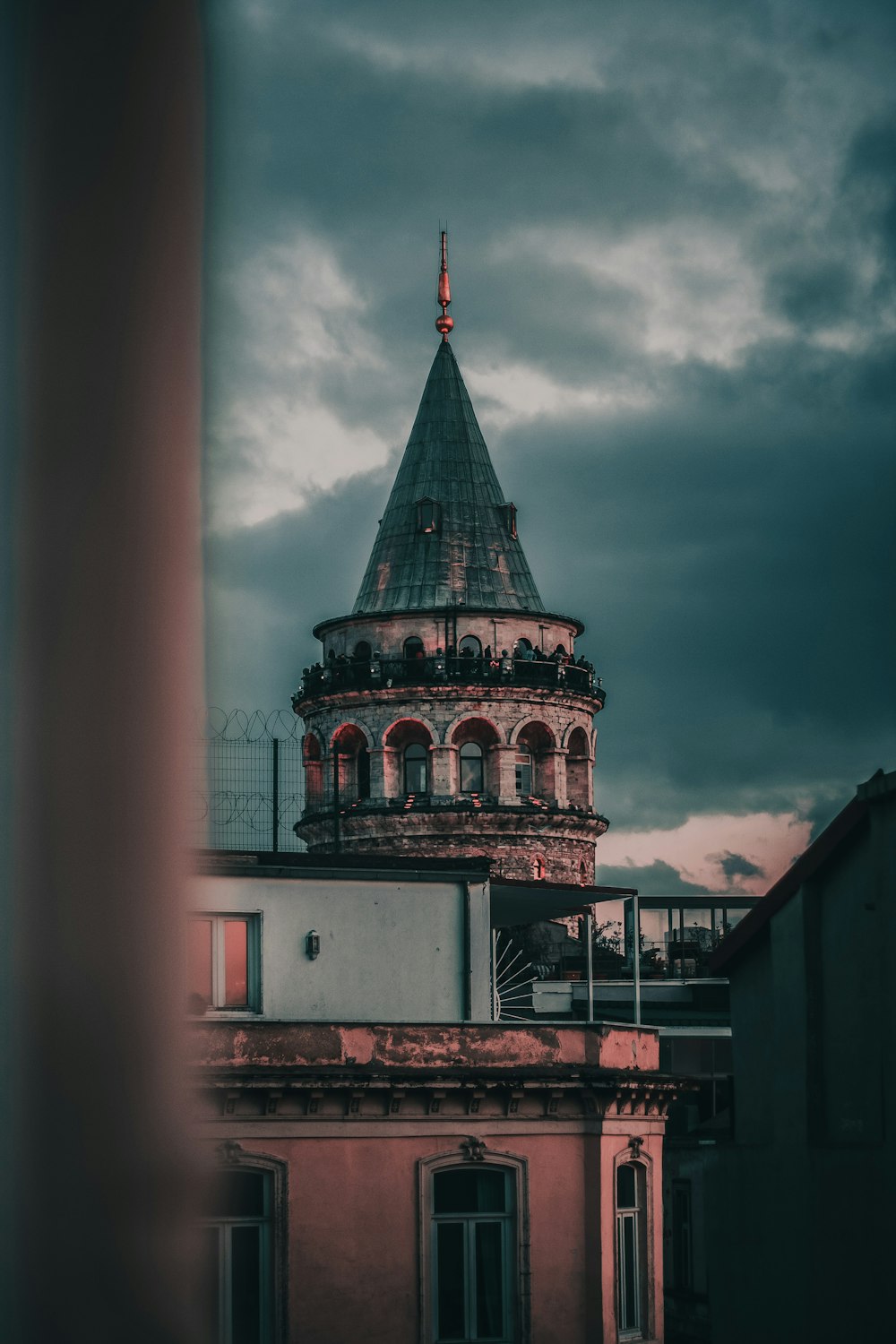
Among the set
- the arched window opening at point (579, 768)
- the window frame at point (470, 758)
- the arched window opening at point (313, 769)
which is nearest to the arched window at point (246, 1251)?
the window frame at point (470, 758)

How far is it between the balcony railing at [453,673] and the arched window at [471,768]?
2.99 meters

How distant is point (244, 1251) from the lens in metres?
32.1

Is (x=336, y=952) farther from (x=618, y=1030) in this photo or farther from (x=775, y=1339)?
(x=775, y=1339)

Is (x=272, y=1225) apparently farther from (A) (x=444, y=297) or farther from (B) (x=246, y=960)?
(A) (x=444, y=297)

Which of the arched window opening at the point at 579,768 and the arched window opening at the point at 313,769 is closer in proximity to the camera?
the arched window opening at the point at 579,768

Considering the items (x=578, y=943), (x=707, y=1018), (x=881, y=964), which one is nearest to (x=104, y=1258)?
(x=881, y=964)

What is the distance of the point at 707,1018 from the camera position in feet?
218

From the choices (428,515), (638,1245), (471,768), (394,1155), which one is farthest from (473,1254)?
(428,515)

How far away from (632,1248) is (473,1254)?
10.8ft

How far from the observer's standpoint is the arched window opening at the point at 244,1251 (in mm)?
31828

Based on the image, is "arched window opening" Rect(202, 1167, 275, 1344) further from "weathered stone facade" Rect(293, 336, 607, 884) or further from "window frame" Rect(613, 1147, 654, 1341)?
"weathered stone facade" Rect(293, 336, 607, 884)

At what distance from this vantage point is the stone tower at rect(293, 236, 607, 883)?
→ 295ft

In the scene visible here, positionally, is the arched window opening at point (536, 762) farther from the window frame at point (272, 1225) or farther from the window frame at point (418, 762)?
the window frame at point (272, 1225)

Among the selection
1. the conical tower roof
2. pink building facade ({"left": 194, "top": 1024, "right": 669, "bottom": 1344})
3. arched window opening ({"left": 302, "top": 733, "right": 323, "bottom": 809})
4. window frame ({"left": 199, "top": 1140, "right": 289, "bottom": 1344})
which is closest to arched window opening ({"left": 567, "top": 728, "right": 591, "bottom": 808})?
the conical tower roof
